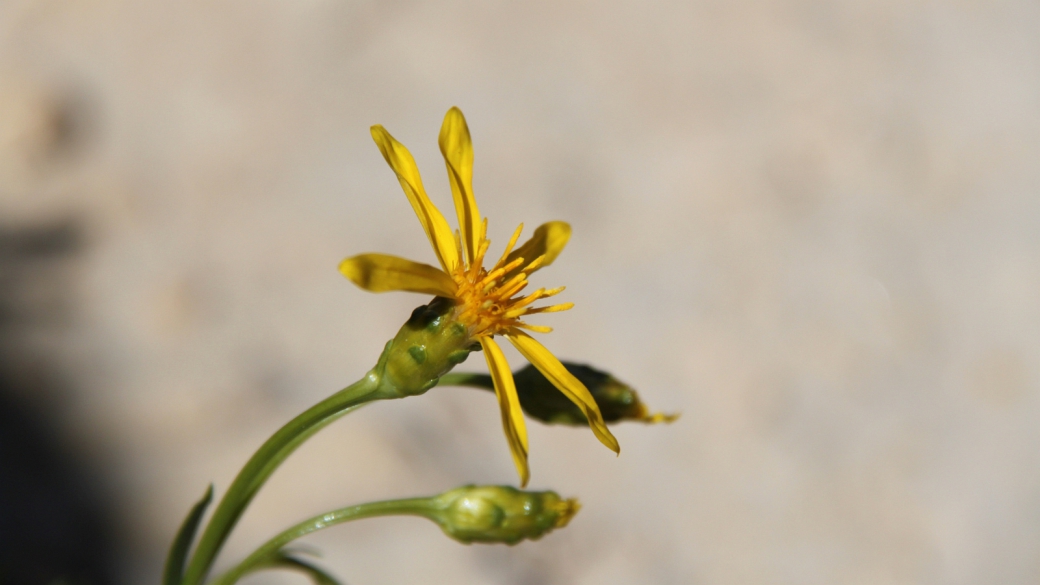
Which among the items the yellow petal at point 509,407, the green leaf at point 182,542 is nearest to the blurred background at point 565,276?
the green leaf at point 182,542

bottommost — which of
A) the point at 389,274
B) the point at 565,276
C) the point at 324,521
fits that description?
the point at 324,521

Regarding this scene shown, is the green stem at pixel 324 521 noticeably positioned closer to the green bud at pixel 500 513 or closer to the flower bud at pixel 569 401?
the green bud at pixel 500 513

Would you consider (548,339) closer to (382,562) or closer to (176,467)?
(382,562)

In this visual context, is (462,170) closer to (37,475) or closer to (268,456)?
(268,456)

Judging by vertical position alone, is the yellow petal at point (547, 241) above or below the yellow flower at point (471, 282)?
above

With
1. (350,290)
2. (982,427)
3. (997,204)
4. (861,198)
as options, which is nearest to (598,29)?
(861,198)

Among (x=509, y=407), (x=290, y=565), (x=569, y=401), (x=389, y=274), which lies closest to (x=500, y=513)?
(x=569, y=401)
